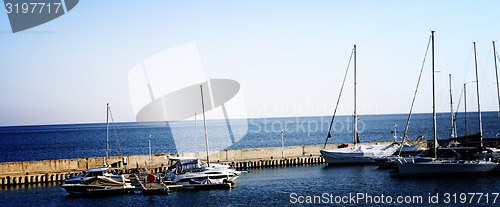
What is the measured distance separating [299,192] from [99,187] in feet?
56.3

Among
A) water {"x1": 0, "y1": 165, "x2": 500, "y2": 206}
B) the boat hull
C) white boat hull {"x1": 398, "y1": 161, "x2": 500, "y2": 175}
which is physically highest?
white boat hull {"x1": 398, "y1": 161, "x2": 500, "y2": 175}

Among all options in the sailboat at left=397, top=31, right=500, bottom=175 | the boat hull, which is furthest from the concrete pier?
the sailboat at left=397, top=31, right=500, bottom=175

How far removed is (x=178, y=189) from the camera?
47250 mm

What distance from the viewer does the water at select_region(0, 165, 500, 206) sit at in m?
40.9

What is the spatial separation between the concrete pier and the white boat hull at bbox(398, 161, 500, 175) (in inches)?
630

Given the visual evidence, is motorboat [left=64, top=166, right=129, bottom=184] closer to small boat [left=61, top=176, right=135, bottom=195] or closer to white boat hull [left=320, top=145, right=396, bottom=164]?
small boat [left=61, top=176, right=135, bottom=195]

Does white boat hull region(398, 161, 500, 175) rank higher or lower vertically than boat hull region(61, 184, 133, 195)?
higher

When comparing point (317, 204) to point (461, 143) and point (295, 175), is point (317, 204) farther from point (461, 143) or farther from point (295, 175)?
point (461, 143)

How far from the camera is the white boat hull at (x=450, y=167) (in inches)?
2039

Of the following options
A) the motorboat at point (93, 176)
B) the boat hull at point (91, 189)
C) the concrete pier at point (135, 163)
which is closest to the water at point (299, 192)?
the boat hull at point (91, 189)

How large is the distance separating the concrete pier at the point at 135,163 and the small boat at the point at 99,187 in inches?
291

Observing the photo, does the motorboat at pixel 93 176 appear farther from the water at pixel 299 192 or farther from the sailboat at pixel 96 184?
the water at pixel 299 192

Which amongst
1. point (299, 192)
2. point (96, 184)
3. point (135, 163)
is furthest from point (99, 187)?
point (299, 192)

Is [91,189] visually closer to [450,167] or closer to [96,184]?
[96,184]
